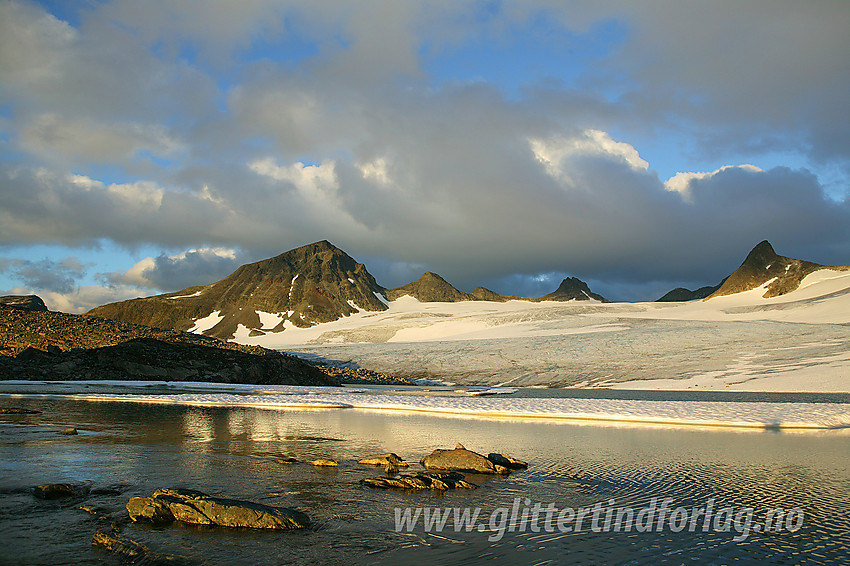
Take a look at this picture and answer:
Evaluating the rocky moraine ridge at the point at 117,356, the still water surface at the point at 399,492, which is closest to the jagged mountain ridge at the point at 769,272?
the rocky moraine ridge at the point at 117,356

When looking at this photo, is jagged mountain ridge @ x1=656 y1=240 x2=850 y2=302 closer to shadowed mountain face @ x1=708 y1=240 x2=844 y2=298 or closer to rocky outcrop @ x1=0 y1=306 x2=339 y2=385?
shadowed mountain face @ x1=708 y1=240 x2=844 y2=298

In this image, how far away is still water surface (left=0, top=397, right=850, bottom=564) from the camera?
7.94 meters

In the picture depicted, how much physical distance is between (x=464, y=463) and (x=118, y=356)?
173 ft

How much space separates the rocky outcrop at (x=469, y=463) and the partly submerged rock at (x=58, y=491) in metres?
8.16

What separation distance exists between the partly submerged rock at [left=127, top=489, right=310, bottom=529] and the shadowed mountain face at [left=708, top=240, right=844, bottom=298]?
17811 centimetres

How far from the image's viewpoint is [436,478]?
40.4 ft

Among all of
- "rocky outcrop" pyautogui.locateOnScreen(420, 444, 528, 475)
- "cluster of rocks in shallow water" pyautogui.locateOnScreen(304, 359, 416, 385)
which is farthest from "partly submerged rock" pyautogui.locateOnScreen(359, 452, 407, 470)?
"cluster of rocks in shallow water" pyautogui.locateOnScreen(304, 359, 416, 385)

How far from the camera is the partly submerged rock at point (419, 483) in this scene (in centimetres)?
1207

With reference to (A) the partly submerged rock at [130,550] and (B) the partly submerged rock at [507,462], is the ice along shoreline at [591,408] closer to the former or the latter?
(B) the partly submerged rock at [507,462]

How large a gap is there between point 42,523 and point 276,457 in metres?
7.12

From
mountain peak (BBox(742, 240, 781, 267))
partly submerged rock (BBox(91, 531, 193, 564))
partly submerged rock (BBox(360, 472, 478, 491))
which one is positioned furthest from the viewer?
mountain peak (BBox(742, 240, 781, 267))

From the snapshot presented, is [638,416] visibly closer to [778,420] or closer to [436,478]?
[778,420]

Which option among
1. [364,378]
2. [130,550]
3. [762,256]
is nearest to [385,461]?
[130,550]

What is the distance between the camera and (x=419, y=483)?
39.7 ft
